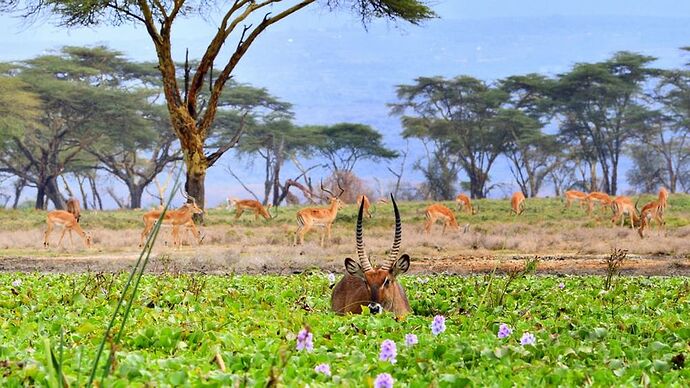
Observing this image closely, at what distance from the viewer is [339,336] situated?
557 centimetres

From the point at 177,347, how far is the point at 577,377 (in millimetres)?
2055

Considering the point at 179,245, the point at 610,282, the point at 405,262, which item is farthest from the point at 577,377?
the point at 179,245

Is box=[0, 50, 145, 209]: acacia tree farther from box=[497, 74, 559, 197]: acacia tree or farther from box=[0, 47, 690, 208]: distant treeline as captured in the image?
box=[497, 74, 559, 197]: acacia tree

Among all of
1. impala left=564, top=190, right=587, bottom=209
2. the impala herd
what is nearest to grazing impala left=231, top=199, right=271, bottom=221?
the impala herd

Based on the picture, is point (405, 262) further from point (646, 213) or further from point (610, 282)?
point (646, 213)

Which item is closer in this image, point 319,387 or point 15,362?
point 319,387

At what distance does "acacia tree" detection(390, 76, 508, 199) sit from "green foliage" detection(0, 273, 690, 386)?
1309 inches

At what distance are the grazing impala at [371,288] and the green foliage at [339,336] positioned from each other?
253 millimetres

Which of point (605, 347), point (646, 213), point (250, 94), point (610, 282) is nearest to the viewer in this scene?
point (605, 347)

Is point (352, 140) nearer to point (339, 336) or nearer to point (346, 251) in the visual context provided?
point (346, 251)

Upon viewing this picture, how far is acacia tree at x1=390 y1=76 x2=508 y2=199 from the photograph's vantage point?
42.3m

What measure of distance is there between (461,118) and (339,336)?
38.0 meters

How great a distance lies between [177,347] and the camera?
5.35m

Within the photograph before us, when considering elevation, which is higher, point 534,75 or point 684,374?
point 534,75
